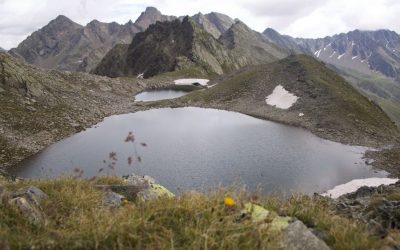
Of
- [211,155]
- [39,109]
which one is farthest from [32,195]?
[39,109]

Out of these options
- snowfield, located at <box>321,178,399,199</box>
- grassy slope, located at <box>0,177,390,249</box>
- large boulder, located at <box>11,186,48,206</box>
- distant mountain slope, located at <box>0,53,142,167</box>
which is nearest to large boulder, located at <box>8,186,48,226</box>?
large boulder, located at <box>11,186,48,206</box>

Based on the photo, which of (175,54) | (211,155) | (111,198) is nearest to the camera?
(111,198)

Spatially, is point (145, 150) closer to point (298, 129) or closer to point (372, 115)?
point (298, 129)

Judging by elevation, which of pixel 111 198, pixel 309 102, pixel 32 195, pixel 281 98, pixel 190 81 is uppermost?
pixel 190 81

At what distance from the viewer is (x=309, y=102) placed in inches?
2618

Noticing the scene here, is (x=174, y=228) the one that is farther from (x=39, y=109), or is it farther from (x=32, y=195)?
(x=39, y=109)

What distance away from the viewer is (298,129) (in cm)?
5666

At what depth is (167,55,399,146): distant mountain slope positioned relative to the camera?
54.5 meters

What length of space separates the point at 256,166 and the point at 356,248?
31818 mm

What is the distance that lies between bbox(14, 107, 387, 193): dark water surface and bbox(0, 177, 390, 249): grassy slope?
20079mm

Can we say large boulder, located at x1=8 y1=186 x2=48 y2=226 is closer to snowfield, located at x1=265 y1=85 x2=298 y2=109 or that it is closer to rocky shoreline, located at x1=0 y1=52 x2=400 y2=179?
rocky shoreline, located at x1=0 y1=52 x2=400 y2=179

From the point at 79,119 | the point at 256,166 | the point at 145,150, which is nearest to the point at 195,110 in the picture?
the point at 79,119

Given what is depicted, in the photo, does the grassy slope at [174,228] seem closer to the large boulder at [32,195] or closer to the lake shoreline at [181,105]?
the large boulder at [32,195]

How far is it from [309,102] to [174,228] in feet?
208
